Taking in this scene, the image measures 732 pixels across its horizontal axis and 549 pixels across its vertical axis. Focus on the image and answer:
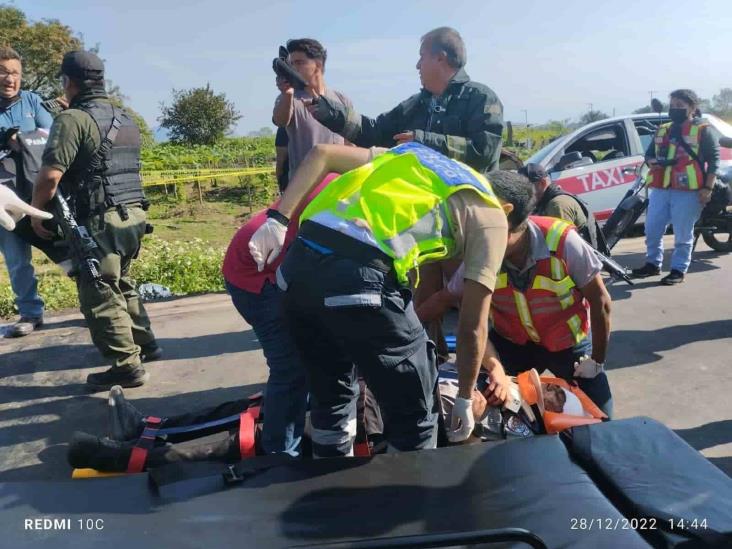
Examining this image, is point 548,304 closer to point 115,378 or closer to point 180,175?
point 115,378

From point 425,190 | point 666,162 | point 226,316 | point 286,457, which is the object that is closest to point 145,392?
point 226,316

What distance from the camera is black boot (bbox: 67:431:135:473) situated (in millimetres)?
2418

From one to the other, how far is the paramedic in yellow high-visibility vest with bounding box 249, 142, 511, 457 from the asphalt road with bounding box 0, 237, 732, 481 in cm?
164

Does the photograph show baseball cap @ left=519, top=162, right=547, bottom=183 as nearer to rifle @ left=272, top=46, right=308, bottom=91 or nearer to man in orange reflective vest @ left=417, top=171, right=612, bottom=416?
man in orange reflective vest @ left=417, top=171, right=612, bottom=416

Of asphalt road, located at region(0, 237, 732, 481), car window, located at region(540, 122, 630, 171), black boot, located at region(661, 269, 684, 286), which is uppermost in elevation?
car window, located at region(540, 122, 630, 171)

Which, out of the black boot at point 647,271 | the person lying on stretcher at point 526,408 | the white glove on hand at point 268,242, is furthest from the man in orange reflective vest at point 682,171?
the white glove on hand at point 268,242

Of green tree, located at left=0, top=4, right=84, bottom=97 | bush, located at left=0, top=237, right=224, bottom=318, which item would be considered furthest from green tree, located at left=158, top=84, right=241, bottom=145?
bush, located at left=0, top=237, right=224, bottom=318

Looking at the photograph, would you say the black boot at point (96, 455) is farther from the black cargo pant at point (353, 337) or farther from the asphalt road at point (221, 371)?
the black cargo pant at point (353, 337)

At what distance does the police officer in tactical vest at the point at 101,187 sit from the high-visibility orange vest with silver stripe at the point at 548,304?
2.17 m

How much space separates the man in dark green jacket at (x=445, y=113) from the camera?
3.15 meters

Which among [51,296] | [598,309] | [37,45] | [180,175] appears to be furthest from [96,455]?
[37,45]

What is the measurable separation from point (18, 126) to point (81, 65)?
1.35m

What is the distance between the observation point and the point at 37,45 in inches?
1129

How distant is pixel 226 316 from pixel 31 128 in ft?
6.57
